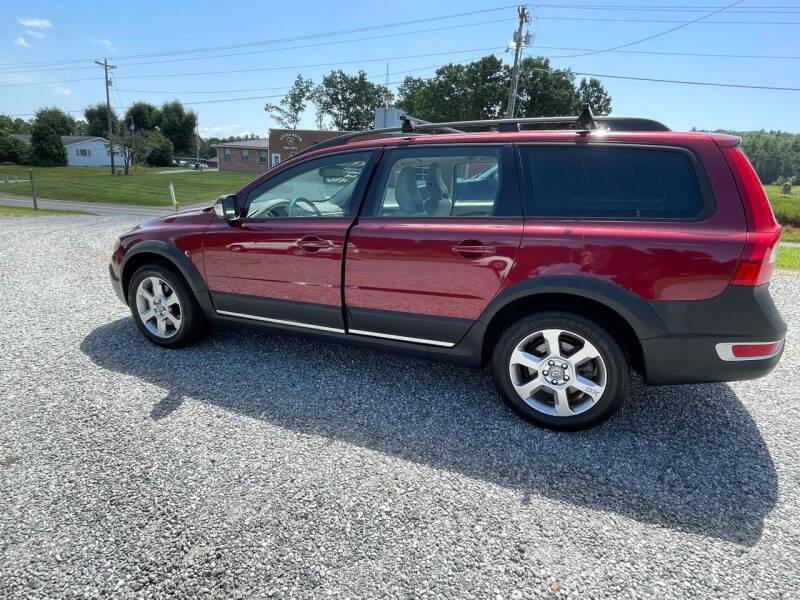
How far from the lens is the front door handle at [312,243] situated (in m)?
3.21

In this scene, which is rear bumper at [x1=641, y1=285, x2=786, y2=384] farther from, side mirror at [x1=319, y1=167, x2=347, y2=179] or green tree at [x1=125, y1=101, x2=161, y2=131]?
green tree at [x1=125, y1=101, x2=161, y2=131]

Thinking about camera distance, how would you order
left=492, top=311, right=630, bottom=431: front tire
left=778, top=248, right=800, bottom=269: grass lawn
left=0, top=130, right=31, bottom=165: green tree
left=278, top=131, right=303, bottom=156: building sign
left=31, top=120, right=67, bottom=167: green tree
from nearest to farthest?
left=492, top=311, right=630, bottom=431: front tire < left=778, top=248, right=800, bottom=269: grass lawn < left=278, top=131, right=303, bottom=156: building sign < left=31, top=120, right=67, bottom=167: green tree < left=0, top=130, right=31, bottom=165: green tree

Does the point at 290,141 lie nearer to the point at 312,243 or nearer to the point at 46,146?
the point at 46,146

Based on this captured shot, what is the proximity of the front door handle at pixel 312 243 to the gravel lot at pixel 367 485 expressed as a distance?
0.98m

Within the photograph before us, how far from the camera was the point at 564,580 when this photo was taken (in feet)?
5.99

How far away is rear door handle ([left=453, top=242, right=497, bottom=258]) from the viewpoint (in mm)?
2746

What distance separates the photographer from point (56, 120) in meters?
67.4

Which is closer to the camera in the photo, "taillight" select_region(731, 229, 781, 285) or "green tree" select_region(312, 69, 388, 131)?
"taillight" select_region(731, 229, 781, 285)

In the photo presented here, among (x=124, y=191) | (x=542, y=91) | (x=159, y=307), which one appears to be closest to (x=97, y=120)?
(x=124, y=191)

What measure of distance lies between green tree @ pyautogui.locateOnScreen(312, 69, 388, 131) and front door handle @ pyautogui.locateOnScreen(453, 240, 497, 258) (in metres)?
75.6

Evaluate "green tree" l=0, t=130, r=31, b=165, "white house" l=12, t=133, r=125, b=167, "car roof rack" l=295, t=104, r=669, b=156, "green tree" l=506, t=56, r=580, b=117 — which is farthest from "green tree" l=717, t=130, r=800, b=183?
"green tree" l=0, t=130, r=31, b=165

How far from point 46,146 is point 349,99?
43310 millimetres

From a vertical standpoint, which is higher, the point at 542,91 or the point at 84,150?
the point at 542,91

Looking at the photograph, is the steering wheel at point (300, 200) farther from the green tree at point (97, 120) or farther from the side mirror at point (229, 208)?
the green tree at point (97, 120)
